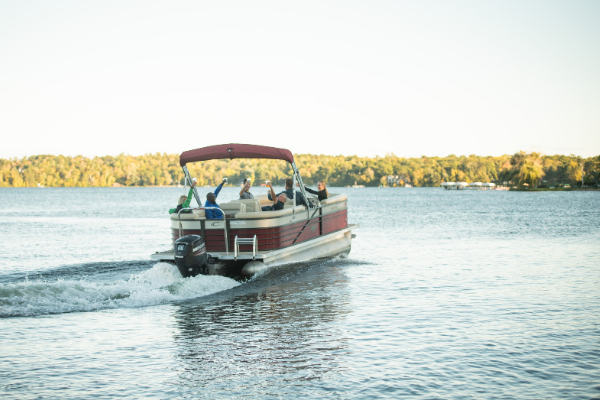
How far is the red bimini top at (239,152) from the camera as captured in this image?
1453cm

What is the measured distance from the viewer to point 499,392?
7.23m

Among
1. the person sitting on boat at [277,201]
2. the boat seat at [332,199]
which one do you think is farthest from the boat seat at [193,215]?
the boat seat at [332,199]

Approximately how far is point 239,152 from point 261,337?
597cm

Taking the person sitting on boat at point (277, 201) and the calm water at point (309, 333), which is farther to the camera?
the person sitting on boat at point (277, 201)

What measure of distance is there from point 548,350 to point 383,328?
2635 mm

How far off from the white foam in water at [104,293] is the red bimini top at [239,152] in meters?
2.93

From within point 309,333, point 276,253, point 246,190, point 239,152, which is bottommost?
point 309,333

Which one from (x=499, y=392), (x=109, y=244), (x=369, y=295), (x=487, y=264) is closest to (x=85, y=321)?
(x=369, y=295)

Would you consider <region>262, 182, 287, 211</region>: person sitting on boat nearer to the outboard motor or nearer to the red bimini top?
the red bimini top

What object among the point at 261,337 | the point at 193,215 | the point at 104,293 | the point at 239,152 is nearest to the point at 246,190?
the point at 239,152

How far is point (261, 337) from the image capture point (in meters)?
9.65

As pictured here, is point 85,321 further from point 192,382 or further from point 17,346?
point 192,382

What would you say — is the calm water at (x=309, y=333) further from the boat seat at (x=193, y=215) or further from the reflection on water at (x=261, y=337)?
the boat seat at (x=193, y=215)

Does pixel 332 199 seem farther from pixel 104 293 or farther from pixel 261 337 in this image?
pixel 261 337
